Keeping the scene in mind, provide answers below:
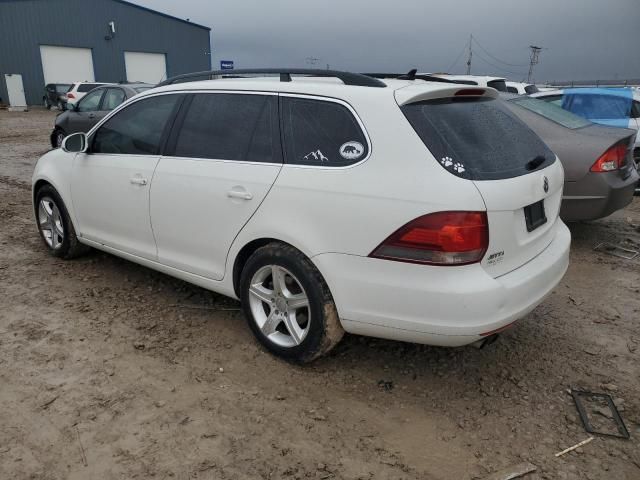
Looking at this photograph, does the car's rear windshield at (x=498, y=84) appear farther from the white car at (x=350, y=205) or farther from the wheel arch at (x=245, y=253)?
the wheel arch at (x=245, y=253)

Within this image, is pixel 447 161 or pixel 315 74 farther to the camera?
pixel 315 74

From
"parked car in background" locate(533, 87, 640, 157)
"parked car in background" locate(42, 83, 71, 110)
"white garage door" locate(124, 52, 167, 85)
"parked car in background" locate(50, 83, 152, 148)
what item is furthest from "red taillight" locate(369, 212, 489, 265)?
"white garage door" locate(124, 52, 167, 85)

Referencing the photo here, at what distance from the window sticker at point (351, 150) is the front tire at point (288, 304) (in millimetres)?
611

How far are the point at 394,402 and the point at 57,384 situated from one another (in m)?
1.95

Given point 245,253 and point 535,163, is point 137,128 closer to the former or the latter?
point 245,253

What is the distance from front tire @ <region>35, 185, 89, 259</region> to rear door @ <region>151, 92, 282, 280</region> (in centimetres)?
148

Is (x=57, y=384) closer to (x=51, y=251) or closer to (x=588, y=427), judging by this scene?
(x=51, y=251)

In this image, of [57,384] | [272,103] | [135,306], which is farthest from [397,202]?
[135,306]

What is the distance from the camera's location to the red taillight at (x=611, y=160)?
5113 mm

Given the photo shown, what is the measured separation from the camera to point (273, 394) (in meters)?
2.98

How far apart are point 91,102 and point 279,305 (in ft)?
32.3

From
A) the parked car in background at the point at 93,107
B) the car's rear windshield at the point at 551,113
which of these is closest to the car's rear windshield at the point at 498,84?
the car's rear windshield at the point at 551,113

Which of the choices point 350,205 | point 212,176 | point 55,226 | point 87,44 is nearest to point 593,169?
point 350,205

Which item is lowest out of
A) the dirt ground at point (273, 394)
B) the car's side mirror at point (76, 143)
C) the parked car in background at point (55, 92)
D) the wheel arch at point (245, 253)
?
the parked car in background at point (55, 92)
